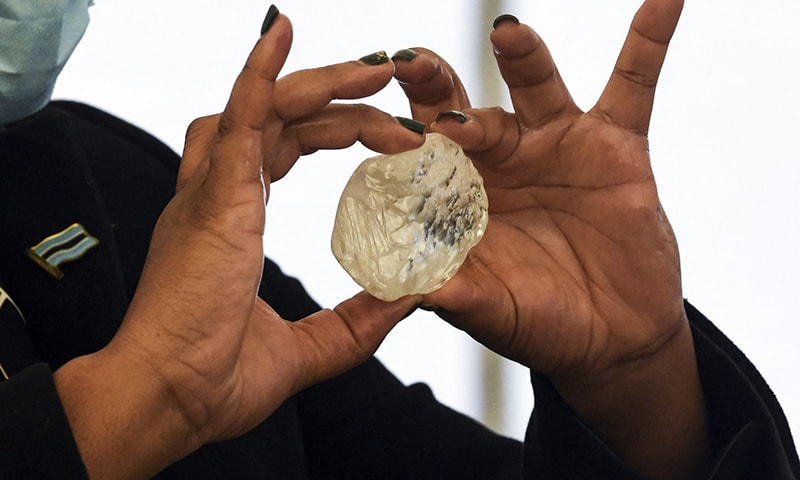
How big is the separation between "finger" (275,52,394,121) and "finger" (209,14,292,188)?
6 cm

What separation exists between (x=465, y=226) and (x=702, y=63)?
125 centimetres

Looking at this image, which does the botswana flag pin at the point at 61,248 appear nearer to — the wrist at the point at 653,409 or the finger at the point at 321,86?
the finger at the point at 321,86

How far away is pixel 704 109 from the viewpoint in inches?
78.0

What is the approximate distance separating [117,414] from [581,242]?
0.48 metres

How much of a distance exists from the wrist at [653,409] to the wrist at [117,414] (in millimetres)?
426

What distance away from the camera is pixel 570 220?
3.15 ft

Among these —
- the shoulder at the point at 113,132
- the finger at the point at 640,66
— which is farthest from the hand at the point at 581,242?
the shoulder at the point at 113,132

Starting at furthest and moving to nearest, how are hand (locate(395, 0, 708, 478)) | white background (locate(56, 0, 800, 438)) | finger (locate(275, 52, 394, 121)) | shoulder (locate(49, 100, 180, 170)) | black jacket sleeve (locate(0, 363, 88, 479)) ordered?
white background (locate(56, 0, 800, 438)) < shoulder (locate(49, 100, 180, 170)) < hand (locate(395, 0, 708, 478)) < finger (locate(275, 52, 394, 121)) < black jacket sleeve (locate(0, 363, 88, 479))

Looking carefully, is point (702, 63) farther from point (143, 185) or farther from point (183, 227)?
point (183, 227)

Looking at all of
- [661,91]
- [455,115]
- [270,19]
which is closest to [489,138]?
[455,115]

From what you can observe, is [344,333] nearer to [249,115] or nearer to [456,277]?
[456,277]

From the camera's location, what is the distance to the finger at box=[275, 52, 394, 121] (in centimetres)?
80

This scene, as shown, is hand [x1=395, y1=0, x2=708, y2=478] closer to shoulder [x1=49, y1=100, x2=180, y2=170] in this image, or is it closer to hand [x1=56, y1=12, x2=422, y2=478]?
hand [x1=56, y1=12, x2=422, y2=478]

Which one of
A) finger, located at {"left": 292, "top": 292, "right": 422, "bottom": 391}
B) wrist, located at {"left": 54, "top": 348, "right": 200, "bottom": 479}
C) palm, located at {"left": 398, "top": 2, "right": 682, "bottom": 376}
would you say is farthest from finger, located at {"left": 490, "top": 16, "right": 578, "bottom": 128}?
wrist, located at {"left": 54, "top": 348, "right": 200, "bottom": 479}
